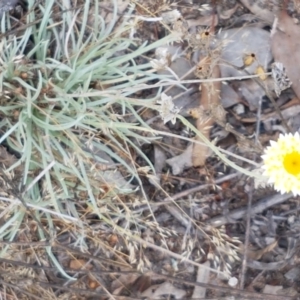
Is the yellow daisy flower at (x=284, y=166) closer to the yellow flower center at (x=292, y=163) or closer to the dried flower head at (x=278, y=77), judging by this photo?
the yellow flower center at (x=292, y=163)

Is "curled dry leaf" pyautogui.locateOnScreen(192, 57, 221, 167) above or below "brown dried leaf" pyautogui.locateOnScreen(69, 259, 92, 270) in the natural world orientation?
above

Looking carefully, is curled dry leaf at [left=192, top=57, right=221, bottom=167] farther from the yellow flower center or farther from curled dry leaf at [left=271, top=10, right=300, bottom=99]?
the yellow flower center

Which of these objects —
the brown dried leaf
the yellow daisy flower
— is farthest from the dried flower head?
the brown dried leaf

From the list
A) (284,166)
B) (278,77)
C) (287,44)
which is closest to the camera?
(284,166)

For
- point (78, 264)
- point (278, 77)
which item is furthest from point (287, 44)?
point (78, 264)

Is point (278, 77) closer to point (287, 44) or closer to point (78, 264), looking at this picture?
point (287, 44)

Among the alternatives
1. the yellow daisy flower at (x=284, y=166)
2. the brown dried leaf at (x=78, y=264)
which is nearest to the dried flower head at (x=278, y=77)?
the yellow daisy flower at (x=284, y=166)

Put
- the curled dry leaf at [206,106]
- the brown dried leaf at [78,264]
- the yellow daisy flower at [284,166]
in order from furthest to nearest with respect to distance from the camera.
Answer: the brown dried leaf at [78,264] → the curled dry leaf at [206,106] → the yellow daisy flower at [284,166]
